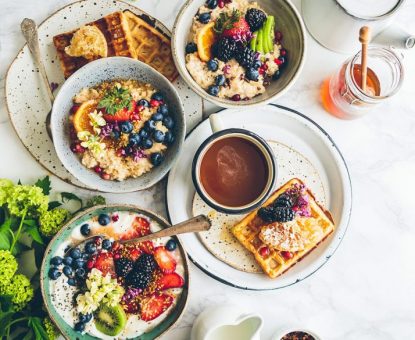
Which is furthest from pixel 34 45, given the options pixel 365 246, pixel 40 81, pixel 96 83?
pixel 365 246

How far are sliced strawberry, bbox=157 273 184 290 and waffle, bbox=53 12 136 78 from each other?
917 millimetres

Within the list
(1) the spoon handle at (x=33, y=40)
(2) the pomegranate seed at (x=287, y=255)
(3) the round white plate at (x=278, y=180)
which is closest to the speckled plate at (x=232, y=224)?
(3) the round white plate at (x=278, y=180)

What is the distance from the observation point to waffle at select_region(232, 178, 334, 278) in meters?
2.42

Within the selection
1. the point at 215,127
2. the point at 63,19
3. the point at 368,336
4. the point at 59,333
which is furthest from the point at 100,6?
the point at 368,336

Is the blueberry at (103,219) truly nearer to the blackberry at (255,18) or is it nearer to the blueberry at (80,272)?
the blueberry at (80,272)

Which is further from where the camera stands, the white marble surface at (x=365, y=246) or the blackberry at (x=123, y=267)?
the white marble surface at (x=365, y=246)

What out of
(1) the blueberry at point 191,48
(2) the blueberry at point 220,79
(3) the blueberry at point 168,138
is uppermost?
(1) the blueberry at point 191,48

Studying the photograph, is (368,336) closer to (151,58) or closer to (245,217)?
(245,217)

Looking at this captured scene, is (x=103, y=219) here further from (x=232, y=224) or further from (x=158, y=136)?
(x=232, y=224)

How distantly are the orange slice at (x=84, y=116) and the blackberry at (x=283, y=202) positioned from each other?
0.81m

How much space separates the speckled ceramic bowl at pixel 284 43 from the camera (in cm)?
226

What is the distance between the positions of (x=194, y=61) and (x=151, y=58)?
0.24 m

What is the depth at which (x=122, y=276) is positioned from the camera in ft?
7.58

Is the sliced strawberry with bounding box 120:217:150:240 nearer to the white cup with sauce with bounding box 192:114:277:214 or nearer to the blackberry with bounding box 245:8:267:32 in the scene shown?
the white cup with sauce with bounding box 192:114:277:214
